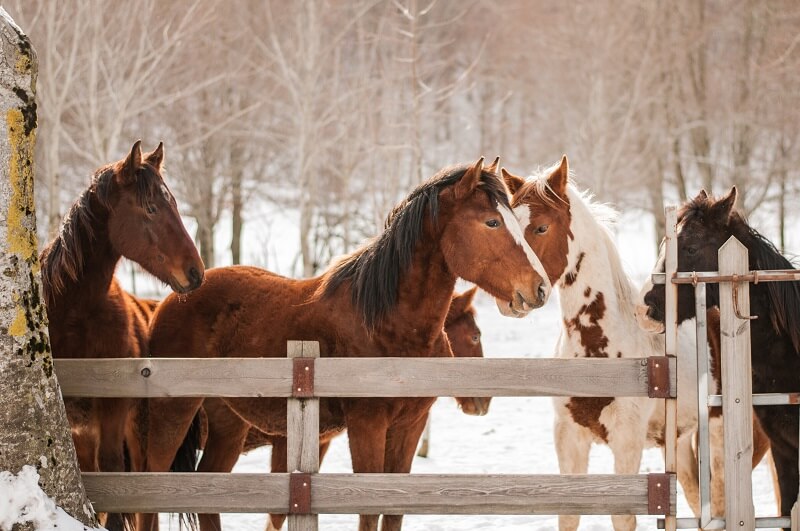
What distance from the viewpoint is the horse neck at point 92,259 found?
4.62 meters

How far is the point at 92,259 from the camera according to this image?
468cm

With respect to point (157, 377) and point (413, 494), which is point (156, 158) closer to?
point (157, 377)

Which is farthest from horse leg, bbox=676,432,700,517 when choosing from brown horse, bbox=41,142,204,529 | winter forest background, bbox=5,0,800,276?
winter forest background, bbox=5,0,800,276

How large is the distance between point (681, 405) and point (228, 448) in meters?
2.99

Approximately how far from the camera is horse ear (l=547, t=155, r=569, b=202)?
5238 mm

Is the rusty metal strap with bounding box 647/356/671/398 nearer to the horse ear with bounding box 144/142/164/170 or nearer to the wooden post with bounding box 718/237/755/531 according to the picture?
the wooden post with bounding box 718/237/755/531

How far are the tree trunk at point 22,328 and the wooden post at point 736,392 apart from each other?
297 cm

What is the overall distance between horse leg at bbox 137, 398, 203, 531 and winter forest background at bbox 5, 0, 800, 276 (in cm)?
987

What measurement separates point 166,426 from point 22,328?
1752 millimetres

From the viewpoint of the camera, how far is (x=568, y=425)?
5.10 m

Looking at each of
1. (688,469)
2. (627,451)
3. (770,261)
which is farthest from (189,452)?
(770,261)

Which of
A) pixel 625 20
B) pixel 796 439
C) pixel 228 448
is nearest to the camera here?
pixel 796 439

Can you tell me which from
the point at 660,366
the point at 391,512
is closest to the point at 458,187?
the point at 660,366

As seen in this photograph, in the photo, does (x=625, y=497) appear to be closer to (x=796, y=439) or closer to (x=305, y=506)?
(x=796, y=439)
